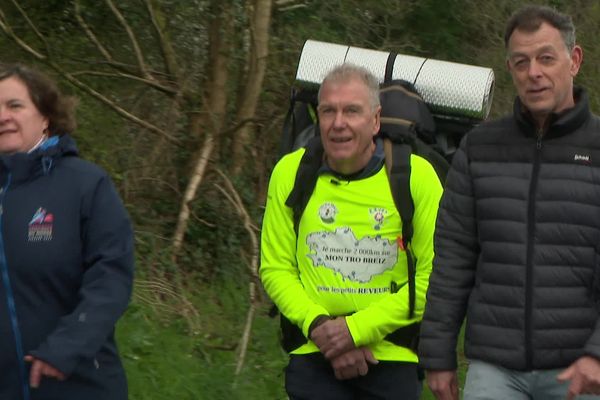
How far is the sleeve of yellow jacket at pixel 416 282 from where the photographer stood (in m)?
4.67

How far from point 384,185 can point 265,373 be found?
2906mm

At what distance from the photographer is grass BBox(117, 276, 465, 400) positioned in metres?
6.76

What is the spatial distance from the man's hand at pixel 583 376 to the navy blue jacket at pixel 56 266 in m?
1.50

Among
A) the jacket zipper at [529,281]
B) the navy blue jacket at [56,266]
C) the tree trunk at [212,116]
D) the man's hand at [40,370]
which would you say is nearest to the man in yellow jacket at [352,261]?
the jacket zipper at [529,281]

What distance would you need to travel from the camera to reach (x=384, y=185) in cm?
475

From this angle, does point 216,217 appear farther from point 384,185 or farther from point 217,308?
point 384,185

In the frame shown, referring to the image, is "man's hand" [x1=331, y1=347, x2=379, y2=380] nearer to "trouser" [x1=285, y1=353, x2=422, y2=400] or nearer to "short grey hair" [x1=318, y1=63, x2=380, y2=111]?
"trouser" [x1=285, y1=353, x2=422, y2=400]

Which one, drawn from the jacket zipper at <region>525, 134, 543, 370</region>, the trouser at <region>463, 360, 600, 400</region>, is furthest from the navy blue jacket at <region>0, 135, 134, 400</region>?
the jacket zipper at <region>525, 134, 543, 370</region>

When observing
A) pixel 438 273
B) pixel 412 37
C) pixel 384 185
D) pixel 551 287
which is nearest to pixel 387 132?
pixel 384 185

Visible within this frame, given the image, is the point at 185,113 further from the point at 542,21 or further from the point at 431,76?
the point at 542,21

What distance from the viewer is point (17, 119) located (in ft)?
13.9

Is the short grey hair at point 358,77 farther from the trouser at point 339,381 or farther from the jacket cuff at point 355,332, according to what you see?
the trouser at point 339,381

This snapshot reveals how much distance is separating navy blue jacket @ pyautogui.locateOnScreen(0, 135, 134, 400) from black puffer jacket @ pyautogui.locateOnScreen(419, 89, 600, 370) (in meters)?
1.11

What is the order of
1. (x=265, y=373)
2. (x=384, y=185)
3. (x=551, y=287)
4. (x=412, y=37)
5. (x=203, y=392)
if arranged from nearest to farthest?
(x=551, y=287), (x=384, y=185), (x=203, y=392), (x=265, y=373), (x=412, y=37)
